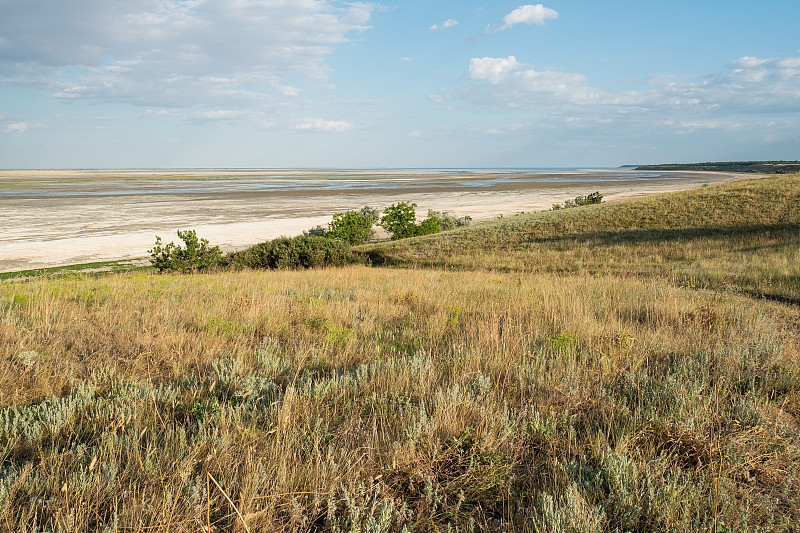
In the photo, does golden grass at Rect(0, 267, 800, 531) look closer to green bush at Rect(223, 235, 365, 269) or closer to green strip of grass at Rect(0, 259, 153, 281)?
green bush at Rect(223, 235, 365, 269)

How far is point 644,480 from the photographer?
112 inches

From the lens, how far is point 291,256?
69.4 feet

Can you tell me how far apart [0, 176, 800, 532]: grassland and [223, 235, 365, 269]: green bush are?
532 inches

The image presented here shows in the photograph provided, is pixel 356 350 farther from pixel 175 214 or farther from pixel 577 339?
pixel 175 214

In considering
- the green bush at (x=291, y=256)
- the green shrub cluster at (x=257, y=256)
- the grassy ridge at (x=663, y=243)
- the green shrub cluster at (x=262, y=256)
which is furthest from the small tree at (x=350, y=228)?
the green shrub cluster at (x=257, y=256)

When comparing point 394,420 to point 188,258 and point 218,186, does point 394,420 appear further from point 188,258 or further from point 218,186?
point 218,186

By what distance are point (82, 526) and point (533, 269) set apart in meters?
16.6

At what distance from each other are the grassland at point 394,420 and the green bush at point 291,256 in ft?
44.4

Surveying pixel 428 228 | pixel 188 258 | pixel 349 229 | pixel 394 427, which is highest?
pixel 394 427

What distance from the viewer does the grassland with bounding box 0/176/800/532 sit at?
264 centimetres

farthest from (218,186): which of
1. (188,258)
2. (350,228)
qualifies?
(188,258)

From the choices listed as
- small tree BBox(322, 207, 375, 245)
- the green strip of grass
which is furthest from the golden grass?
small tree BBox(322, 207, 375, 245)

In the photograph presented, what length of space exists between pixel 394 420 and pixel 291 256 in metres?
18.2

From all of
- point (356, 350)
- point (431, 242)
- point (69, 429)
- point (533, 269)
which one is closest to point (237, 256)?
point (431, 242)
